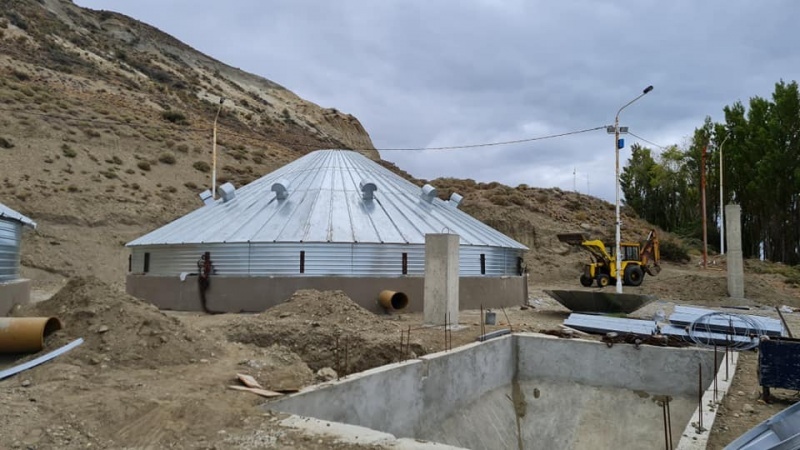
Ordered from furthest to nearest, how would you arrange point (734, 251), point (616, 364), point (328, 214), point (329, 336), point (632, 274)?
1. point (632, 274)
2. point (734, 251)
3. point (328, 214)
4. point (616, 364)
5. point (329, 336)

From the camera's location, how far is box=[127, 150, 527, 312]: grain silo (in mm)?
19266

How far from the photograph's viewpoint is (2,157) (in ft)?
Answer: 130

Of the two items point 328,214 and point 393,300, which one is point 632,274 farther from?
point 328,214

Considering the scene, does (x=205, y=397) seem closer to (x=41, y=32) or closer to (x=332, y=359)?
(x=332, y=359)

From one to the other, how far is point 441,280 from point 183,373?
8.31 metres

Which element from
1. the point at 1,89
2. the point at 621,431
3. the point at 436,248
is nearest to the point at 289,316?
the point at 436,248

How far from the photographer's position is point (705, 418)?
8.15 m

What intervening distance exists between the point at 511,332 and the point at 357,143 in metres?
81.2

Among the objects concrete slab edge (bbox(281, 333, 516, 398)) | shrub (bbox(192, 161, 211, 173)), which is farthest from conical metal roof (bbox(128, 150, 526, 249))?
shrub (bbox(192, 161, 211, 173))

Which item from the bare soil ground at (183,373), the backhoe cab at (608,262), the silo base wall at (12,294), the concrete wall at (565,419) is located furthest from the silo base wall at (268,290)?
the backhoe cab at (608,262)

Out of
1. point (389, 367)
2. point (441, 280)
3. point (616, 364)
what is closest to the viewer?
point (389, 367)

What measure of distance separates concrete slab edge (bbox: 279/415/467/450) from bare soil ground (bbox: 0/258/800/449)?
17 cm

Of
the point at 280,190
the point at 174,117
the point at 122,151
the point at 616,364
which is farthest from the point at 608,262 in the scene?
the point at 174,117

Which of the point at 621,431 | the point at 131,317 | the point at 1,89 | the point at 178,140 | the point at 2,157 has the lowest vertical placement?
the point at 621,431
